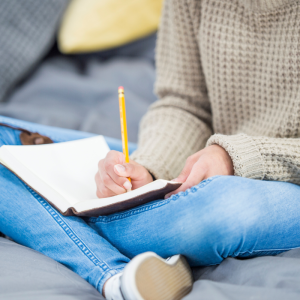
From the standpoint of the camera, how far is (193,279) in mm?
443

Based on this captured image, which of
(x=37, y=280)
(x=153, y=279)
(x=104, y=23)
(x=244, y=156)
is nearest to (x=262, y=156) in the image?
(x=244, y=156)

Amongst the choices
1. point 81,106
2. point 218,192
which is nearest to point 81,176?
point 218,192

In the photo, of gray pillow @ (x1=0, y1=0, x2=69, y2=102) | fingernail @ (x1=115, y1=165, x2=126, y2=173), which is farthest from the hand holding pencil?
gray pillow @ (x1=0, y1=0, x2=69, y2=102)

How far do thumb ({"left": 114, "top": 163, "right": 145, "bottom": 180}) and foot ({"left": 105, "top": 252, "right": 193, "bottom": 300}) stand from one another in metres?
0.14

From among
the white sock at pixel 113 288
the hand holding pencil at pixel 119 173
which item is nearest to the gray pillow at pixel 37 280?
the white sock at pixel 113 288

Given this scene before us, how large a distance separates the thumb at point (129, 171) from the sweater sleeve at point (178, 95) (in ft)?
0.41

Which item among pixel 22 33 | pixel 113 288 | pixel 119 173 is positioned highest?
pixel 22 33

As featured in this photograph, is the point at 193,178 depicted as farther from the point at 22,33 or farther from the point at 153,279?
the point at 22,33

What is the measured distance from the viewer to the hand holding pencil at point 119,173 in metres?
0.48

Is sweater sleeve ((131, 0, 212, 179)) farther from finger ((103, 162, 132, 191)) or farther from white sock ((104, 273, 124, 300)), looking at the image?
white sock ((104, 273, 124, 300))

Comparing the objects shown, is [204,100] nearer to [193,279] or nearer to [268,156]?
[268,156]

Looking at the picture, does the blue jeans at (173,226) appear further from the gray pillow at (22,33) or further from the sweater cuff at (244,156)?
the gray pillow at (22,33)

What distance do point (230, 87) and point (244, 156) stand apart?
22 cm

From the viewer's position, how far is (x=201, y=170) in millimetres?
488
